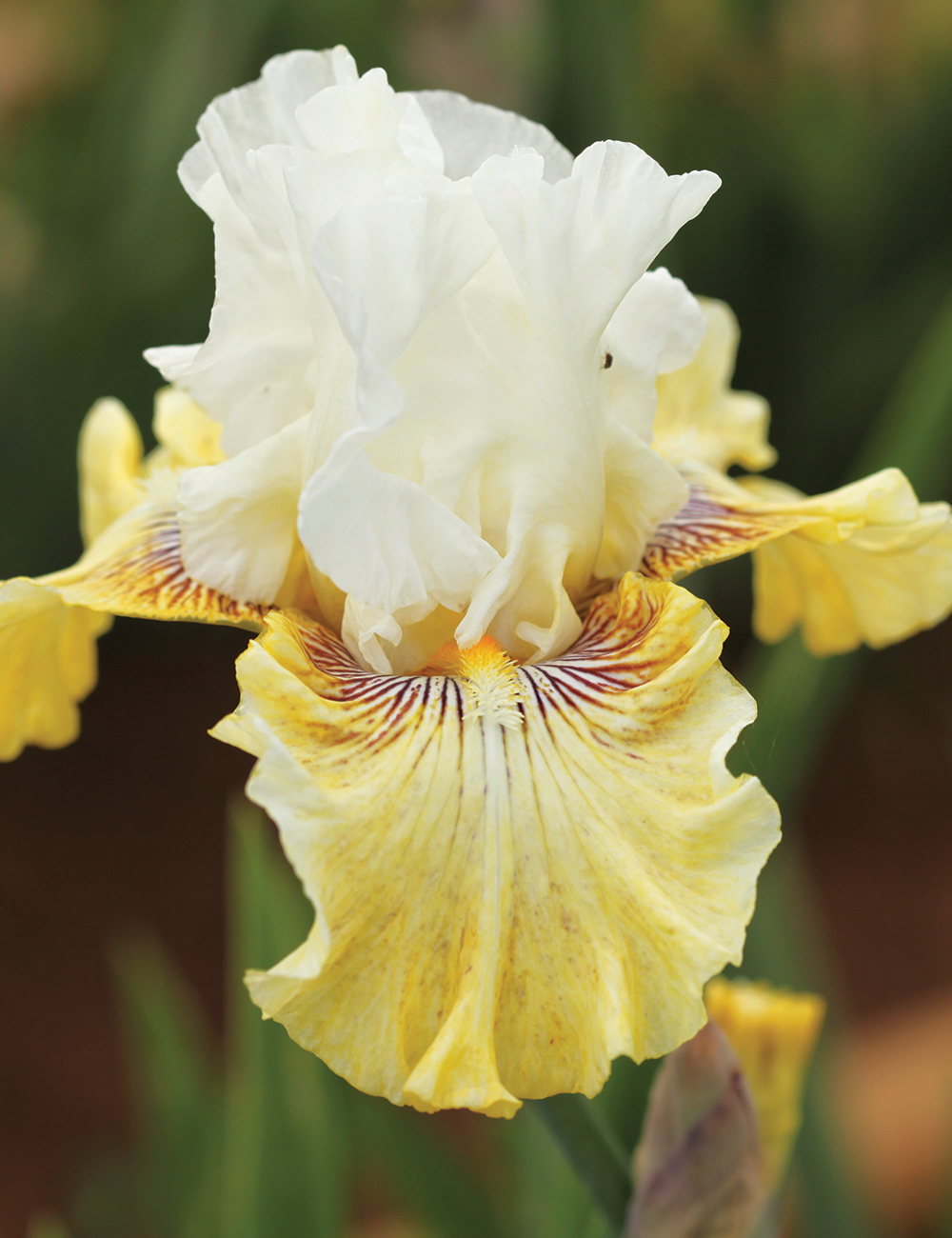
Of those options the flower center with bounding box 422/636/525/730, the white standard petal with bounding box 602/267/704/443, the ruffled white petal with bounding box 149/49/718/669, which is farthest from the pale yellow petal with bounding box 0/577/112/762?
the white standard petal with bounding box 602/267/704/443

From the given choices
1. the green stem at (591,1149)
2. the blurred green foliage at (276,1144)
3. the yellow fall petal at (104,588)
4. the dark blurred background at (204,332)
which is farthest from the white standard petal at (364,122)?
the dark blurred background at (204,332)

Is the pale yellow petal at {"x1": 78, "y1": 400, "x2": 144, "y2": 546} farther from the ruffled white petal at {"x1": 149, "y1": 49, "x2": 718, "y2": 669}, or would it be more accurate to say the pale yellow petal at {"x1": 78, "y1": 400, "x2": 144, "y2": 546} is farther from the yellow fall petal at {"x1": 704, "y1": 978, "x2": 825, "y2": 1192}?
the yellow fall petal at {"x1": 704, "y1": 978, "x2": 825, "y2": 1192}

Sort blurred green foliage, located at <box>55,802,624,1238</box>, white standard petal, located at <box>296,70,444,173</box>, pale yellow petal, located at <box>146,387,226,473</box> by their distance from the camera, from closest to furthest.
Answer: white standard petal, located at <box>296,70,444,173</box> → pale yellow petal, located at <box>146,387,226,473</box> → blurred green foliage, located at <box>55,802,624,1238</box>

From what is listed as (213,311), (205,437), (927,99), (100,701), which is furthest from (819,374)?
(213,311)

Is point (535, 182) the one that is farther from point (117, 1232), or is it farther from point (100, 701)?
point (100, 701)

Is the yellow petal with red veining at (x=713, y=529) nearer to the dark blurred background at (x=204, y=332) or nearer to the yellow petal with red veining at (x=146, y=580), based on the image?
the yellow petal with red veining at (x=146, y=580)
